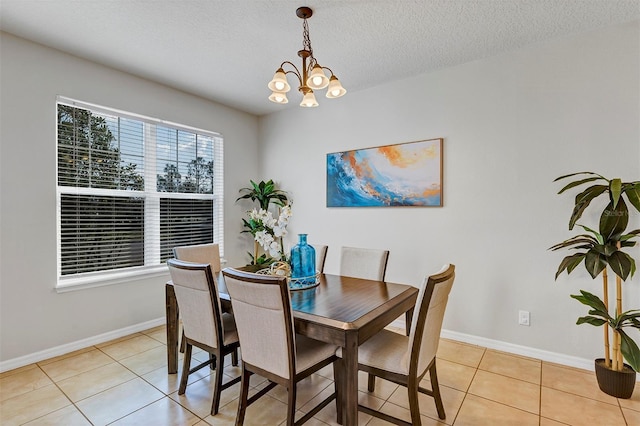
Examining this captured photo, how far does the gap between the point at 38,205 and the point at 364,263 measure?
286 cm

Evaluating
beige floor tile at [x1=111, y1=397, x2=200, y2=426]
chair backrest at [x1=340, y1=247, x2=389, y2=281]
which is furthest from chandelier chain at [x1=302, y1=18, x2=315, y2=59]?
beige floor tile at [x1=111, y1=397, x2=200, y2=426]

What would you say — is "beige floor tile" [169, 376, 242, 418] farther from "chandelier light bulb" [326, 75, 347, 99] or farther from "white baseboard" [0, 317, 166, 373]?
"chandelier light bulb" [326, 75, 347, 99]

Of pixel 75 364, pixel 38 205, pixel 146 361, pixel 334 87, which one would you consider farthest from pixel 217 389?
pixel 38 205

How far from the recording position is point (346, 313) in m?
1.71

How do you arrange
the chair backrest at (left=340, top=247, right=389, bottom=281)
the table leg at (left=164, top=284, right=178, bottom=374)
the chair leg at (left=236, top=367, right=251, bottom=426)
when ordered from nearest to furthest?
the chair leg at (left=236, top=367, right=251, bottom=426) < the table leg at (left=164, top=284, right=178, bottom=374) < the chair backrest at (left=340, top=247, right=389, bottom=281)

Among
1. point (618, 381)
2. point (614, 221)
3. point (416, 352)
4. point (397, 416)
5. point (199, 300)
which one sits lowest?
point (397, 416)

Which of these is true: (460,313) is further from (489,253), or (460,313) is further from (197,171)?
(197,171)

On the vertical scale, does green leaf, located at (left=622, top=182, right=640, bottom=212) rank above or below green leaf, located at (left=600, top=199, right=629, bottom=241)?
above

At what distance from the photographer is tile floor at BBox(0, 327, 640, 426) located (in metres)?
1.95

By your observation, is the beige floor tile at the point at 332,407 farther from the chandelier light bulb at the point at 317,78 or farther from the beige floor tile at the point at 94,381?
the chandelier light bulb at the point at 317,78

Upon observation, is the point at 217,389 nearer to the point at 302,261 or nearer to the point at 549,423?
the point at 302,261

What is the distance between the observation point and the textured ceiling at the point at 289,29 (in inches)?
86.9

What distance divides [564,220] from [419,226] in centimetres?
121

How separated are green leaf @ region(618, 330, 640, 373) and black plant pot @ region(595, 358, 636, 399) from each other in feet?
0.36
